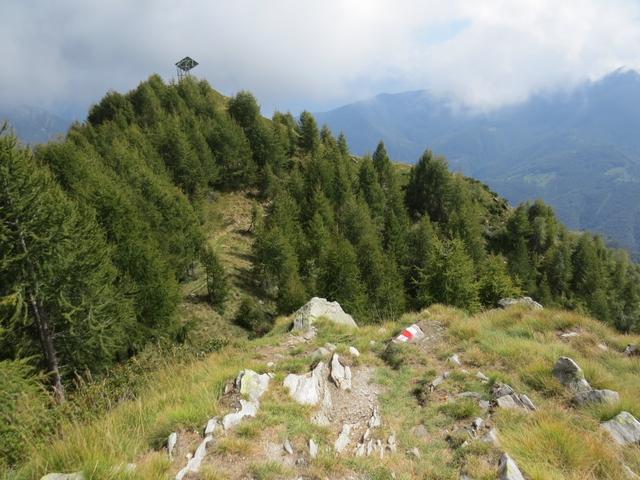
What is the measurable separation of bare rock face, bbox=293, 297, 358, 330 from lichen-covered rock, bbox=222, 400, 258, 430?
736 centimetres

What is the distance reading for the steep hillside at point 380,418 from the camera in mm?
5609

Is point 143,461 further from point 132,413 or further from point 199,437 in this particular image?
point 132,413

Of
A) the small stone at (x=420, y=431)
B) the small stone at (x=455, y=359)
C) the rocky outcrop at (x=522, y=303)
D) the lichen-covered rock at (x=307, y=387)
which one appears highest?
the lichen-covered rock at (x=307, y=387)

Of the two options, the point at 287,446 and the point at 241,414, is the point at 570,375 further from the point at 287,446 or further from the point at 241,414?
the point at 241,414

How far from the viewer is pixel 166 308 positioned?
29281mm

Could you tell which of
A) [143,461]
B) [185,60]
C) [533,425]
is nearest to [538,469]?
[533,425]

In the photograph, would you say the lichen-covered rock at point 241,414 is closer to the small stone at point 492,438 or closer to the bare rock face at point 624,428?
the small stone at point 492,438

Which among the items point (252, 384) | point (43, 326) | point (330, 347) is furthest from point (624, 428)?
point (43, 326)

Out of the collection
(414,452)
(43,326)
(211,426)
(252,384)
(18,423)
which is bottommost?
(414,452)

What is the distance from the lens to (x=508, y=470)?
17.7ft

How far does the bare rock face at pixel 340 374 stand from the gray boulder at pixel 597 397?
5336mm

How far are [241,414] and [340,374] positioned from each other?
11.7 feet

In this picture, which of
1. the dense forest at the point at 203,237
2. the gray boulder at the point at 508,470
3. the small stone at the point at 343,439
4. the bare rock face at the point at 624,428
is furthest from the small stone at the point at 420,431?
the dense forest at the point at 203,237

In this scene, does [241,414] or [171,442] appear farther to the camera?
[241,414]
